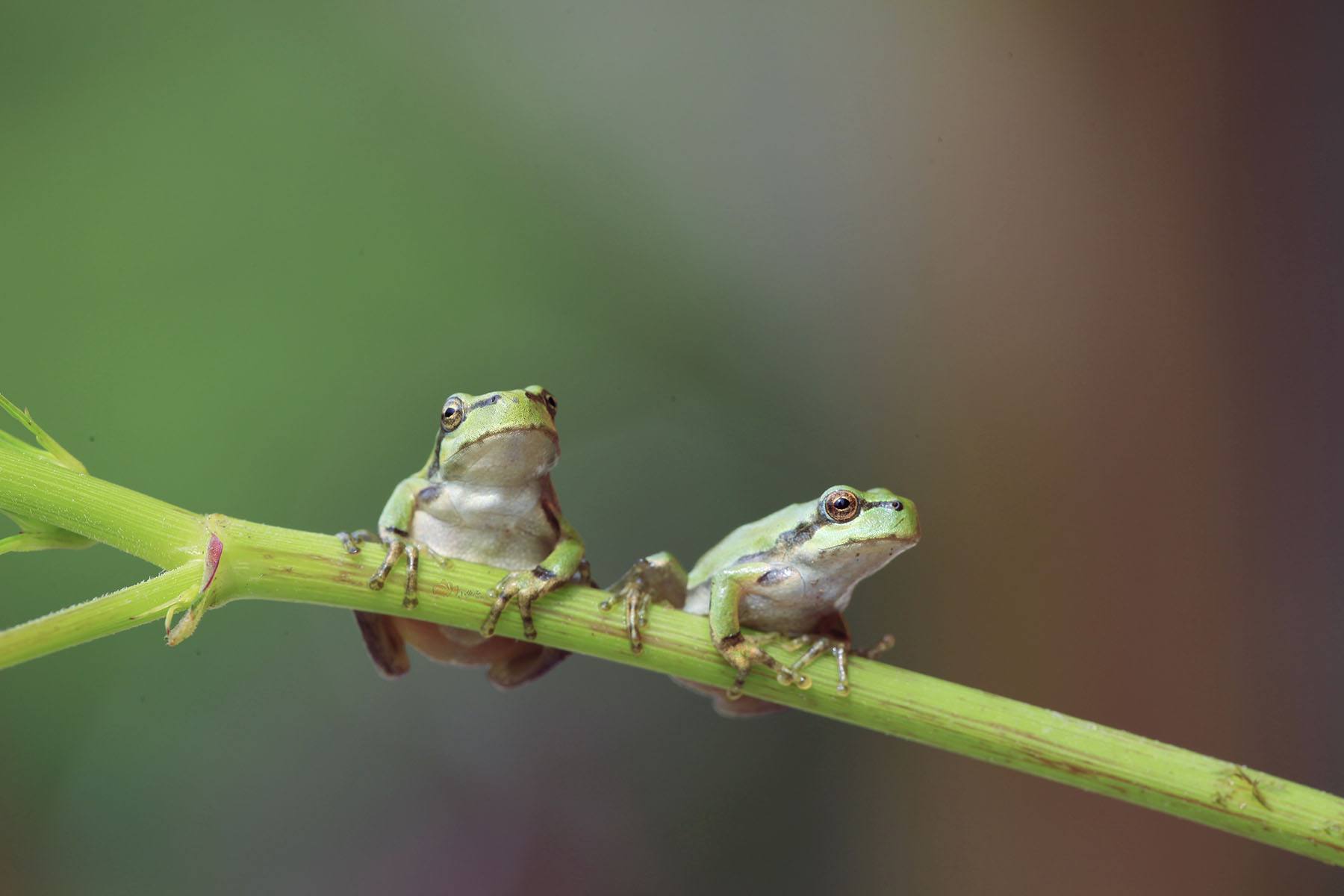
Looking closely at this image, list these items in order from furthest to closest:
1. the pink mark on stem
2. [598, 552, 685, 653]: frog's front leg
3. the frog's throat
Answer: the frog's throat < [598, 552, 685, 653]: frog's front leg < the pink mark on stem

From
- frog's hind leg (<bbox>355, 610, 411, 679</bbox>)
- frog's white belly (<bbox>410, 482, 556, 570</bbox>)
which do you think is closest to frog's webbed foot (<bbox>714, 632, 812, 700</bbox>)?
frog's white belly (<bbox>410, 482, 556, 570</bbox>)

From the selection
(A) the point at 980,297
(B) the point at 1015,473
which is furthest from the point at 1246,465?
(A) the point at 980,297

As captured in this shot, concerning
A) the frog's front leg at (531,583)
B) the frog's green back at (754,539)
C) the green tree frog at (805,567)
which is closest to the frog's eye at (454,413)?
the frog's front leg at (531,583)

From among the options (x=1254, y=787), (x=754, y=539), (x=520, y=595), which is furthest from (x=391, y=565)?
(x=1254, y=787)

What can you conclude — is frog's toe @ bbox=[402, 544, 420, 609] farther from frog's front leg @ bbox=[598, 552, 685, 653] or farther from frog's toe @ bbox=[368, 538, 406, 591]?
frog's front leg @ bbox=[598, 552, 685, 653]

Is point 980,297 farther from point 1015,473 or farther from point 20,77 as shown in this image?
point 20,77

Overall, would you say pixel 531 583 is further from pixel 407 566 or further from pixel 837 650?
pixel 837 650
